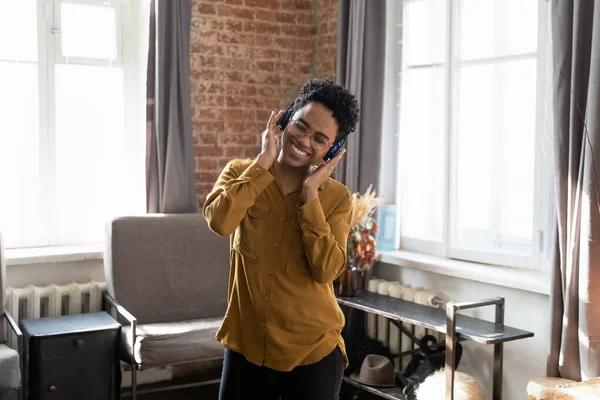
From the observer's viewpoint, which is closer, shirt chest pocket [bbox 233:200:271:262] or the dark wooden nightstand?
shirt chest pocket [bbox 233:200:271:262]

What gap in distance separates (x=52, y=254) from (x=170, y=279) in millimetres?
645

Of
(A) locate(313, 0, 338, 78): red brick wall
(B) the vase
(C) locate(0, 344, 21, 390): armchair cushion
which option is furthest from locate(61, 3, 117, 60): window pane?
(B) the vase

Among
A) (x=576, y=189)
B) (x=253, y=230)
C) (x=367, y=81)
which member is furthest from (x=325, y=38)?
(x=253, y=230)

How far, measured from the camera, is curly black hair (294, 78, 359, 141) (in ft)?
6.50

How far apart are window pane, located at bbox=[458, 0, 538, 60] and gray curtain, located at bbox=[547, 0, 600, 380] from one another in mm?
467

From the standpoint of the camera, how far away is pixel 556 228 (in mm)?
3016

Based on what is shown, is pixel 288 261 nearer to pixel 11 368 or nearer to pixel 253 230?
pixel 253 230

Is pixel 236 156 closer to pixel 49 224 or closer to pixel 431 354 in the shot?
pixel 49 224

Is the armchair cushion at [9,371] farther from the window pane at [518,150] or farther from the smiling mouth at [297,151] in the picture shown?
the window pane at [518,150]

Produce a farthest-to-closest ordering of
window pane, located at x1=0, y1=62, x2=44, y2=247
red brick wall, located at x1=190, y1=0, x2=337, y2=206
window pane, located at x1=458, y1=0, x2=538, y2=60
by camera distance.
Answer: red brick wall, located at x1=190, y1=0, x2=337, y2=206 < window pane, located at x1=0, y1=62, x2=44, y2=247 < window pane, located at x1=458, y1=0, x2=538, y2=60

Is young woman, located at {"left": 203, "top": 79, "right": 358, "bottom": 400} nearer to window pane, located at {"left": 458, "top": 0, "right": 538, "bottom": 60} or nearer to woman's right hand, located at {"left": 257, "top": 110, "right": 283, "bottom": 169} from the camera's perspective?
woman's right hand, located at {"left": 257, "top": 110, "right": 283, "bottom": 169}

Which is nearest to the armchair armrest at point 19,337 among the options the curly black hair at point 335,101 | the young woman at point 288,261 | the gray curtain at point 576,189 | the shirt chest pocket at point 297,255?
the young woman at point 288,261

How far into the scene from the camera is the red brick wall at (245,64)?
14.6 ft

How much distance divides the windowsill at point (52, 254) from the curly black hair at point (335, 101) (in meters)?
2.40
